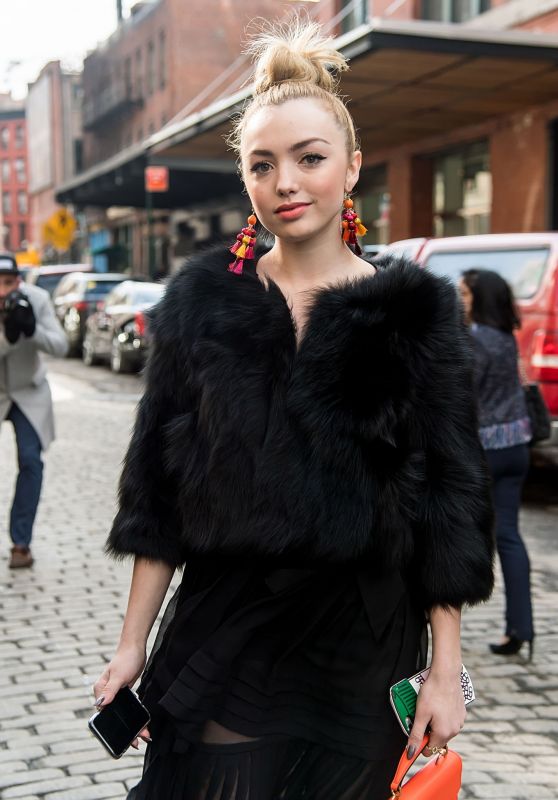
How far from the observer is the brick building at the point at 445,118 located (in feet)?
50.8

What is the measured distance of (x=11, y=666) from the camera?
4.92 metres

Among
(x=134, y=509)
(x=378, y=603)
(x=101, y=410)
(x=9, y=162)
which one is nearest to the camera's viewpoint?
(x=378, y=603)

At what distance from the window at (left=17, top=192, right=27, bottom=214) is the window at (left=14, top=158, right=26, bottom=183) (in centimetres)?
158

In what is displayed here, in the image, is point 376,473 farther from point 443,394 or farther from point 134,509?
point 134,509

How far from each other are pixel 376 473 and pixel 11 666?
333 centimetres

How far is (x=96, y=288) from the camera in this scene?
81.0ft

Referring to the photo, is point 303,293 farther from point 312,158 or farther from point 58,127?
point 58,127

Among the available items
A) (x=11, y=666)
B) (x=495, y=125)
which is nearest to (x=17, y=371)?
(x=11, y=666)

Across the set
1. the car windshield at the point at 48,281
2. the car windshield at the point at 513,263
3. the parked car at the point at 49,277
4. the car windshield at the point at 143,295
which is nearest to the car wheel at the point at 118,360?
the car windshield at the point at 143,295

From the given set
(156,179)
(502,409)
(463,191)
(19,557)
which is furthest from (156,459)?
(156,179)

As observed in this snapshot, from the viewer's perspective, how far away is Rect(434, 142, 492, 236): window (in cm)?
2117

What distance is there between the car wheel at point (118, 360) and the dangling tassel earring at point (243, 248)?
18.0 meters

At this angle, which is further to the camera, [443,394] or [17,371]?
[17,371]

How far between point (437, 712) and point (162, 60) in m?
49.7
